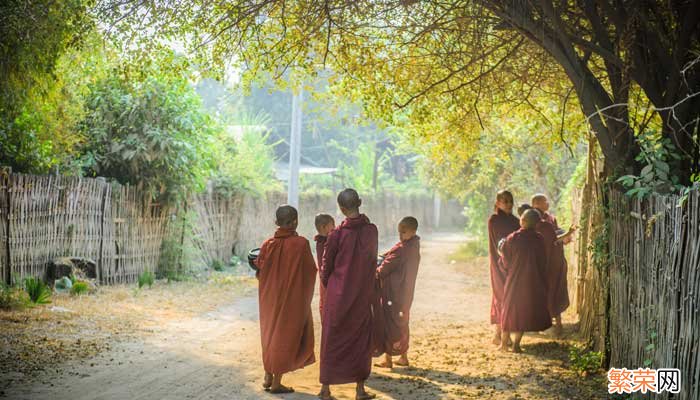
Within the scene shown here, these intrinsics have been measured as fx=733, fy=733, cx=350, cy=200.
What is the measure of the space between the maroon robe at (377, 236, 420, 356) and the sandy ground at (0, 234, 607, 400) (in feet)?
1.12

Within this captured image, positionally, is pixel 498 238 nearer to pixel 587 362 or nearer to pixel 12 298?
pixel 587 362

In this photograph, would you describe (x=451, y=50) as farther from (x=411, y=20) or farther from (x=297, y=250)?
(x=297, y=250)

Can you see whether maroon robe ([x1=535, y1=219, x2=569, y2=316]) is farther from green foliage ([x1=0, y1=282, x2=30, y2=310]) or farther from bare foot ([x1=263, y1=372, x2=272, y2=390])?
green foliage ([x1=0, y1=282, x2=30, y2=310])

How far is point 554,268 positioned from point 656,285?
4.34m

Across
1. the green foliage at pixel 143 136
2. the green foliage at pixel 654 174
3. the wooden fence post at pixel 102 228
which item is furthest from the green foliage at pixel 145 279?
the green foliage at pixel 654 174

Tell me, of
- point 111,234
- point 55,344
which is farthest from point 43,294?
point 111,234

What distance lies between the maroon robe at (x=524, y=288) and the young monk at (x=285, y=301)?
2867 millimetres

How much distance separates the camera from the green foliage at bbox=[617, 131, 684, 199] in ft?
18.5

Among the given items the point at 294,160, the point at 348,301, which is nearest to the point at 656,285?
the point at 348,301

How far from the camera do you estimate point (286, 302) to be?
639cm

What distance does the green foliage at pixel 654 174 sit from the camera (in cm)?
562

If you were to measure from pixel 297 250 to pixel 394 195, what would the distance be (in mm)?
27036

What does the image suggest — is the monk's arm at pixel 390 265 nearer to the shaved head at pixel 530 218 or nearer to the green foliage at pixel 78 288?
the shaved head at pixel 530 218

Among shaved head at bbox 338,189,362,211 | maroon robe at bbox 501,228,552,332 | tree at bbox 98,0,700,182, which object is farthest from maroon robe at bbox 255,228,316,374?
maroon robe at bbox 501,228,552,332
